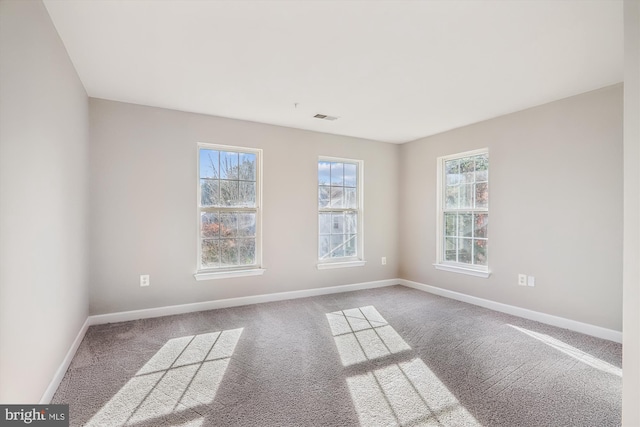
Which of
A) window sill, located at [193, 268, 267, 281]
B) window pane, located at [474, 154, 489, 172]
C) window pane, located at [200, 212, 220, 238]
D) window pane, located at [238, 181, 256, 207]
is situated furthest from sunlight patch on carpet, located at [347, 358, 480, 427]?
window pane, located at [474, 154, 489, 172]

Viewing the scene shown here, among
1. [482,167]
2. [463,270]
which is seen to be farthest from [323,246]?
[482,167]

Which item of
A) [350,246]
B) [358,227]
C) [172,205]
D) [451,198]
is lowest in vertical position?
[350,246]

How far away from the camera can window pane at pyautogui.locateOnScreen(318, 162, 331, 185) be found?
4730 mm

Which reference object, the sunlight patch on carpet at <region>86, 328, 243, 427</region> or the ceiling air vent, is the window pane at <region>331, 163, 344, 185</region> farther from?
the sunlight patch on carpet at <region>86, 328, 243, 427</region>

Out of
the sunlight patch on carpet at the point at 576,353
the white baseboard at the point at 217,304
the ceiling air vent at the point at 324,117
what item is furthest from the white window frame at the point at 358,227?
the sunlight patch on carpet at the point at 576,353

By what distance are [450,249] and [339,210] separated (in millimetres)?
1750

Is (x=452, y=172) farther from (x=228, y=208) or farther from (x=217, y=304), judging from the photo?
(x=217, y=304)

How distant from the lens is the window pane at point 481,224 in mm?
4102

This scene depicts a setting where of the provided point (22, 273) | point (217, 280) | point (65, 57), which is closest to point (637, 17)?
point (22, 273)

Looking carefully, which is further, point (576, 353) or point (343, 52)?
point (576, 353)

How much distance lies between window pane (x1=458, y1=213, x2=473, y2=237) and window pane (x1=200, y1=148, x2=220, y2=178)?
11.2 ft

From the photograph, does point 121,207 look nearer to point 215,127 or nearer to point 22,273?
point 215,127

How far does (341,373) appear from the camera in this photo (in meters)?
2.34

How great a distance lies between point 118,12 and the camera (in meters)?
1.92
